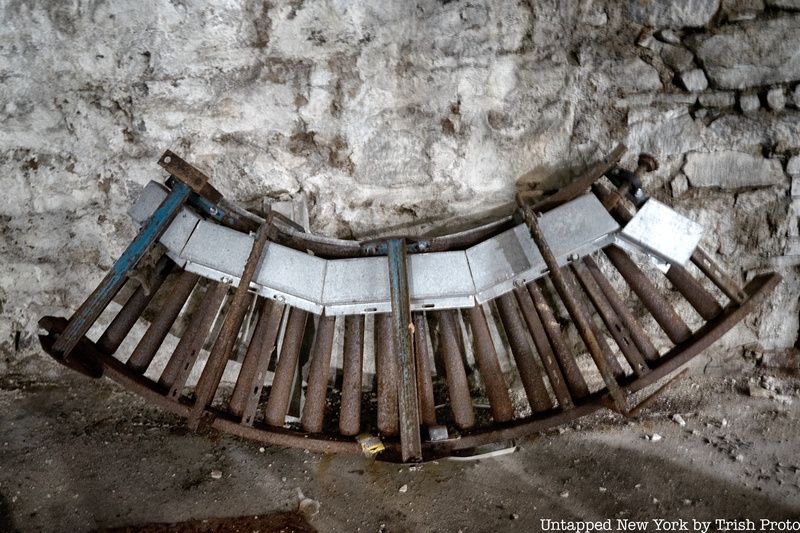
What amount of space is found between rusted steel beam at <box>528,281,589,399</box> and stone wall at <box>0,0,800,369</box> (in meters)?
0.41

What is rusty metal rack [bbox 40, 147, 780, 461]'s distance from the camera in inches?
73.1

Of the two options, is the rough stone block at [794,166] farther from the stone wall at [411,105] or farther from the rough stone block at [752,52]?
the rough stone block at [752,52]

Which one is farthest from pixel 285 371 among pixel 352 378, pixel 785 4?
pixel 785 4

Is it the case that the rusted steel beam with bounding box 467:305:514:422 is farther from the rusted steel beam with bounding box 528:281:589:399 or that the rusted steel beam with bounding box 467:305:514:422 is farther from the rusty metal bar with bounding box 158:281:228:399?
the rusty metal bar with bounding box 158:281:228:399

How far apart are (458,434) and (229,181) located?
1260 mm

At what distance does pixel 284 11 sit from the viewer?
6.48 feet

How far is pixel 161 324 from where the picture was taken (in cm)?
202

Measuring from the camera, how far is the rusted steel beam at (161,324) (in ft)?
6.56

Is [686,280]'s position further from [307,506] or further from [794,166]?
[307,506]

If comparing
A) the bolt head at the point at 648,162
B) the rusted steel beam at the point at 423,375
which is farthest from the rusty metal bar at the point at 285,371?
the bolt head at the point at 648,162

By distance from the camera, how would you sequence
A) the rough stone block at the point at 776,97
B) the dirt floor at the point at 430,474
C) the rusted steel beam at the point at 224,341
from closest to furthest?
the dirt floor at the point at 430,474 → the rusted steel beam at the point at 224,341 → the rough stone block at the point at 776,97

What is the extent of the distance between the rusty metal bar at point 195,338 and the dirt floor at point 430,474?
30 centimetres

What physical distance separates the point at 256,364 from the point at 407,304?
583 millimetres

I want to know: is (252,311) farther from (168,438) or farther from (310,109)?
(310,109)
